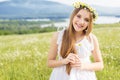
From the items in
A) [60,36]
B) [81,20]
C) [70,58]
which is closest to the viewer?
[70,58]

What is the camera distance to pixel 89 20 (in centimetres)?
670

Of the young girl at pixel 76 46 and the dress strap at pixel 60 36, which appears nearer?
the young girl at pixel 76 46

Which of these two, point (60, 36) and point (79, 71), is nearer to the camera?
point (79, 71)

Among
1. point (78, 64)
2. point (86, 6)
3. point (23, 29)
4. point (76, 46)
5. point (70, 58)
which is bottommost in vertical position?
point (23, 29)

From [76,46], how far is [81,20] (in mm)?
468

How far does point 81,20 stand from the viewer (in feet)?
21.7

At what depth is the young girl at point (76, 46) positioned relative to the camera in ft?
21.8

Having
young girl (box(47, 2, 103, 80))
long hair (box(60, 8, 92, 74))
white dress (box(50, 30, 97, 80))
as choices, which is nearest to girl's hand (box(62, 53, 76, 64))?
young girl (box(47, 2, 103, 80))

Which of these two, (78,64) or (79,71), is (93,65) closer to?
(79,71)

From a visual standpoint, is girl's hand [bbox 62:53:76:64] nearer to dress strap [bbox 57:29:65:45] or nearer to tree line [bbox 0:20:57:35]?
dress strap [bbox 57:29:65:45]

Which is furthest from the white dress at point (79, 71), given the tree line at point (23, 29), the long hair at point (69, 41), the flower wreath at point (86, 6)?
the tree line at point (23, 29)

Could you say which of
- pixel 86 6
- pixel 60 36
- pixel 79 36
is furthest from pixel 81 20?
pixel 60 36

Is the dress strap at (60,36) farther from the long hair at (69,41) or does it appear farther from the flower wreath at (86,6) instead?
the flower wreath at (86,6)

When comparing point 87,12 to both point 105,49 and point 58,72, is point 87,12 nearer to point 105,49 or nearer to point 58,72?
point 58,72
